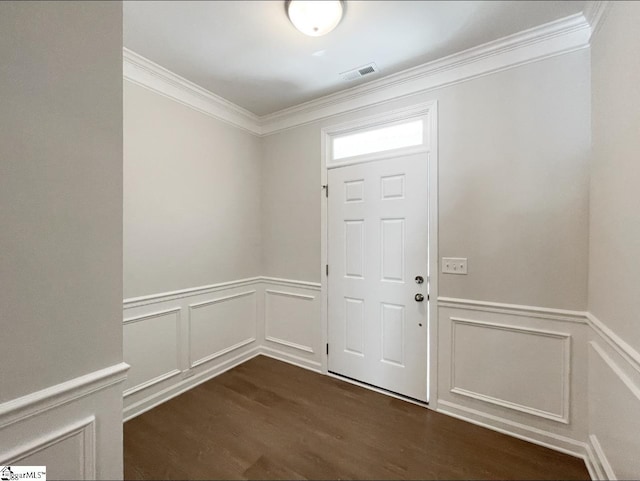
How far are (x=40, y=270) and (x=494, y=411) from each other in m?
2.69

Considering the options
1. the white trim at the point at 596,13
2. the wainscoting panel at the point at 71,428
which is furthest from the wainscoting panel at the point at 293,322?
the white trim at the point at 596,13

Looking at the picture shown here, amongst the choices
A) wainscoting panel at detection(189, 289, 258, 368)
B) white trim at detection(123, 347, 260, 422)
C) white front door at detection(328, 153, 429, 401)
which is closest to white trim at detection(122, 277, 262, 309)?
wainscoting panel at detection(189, 289, 258, 368)

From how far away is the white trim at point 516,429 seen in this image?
5.64 feet

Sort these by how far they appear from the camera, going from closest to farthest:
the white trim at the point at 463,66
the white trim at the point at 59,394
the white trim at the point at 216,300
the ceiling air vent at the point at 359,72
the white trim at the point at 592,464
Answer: the white trim at the point at 59,394 → the white trim at the point at 592,464 → the white trim at the point at 463,66 → the ceiling air vent at the point at 359,72 → the white trim at the point at 216,300

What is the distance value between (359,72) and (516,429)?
9.73 ft

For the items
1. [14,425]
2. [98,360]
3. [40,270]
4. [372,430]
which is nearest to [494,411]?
[372,430]

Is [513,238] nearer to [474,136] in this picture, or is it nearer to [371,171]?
[474,136]

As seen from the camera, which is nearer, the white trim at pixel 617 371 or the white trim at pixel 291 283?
the white trim at pixel 617 371

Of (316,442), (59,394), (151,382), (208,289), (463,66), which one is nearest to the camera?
(59,394)

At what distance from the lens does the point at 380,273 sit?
8.01 feet

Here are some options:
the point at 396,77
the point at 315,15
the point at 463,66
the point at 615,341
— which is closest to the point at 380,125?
the point at 396,77

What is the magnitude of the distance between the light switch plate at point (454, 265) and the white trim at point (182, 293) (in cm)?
206

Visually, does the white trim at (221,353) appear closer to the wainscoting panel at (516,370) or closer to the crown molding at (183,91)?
the wainscoting panel at (516,370)

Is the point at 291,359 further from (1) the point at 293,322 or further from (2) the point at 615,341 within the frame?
(2) the point at 615,341
